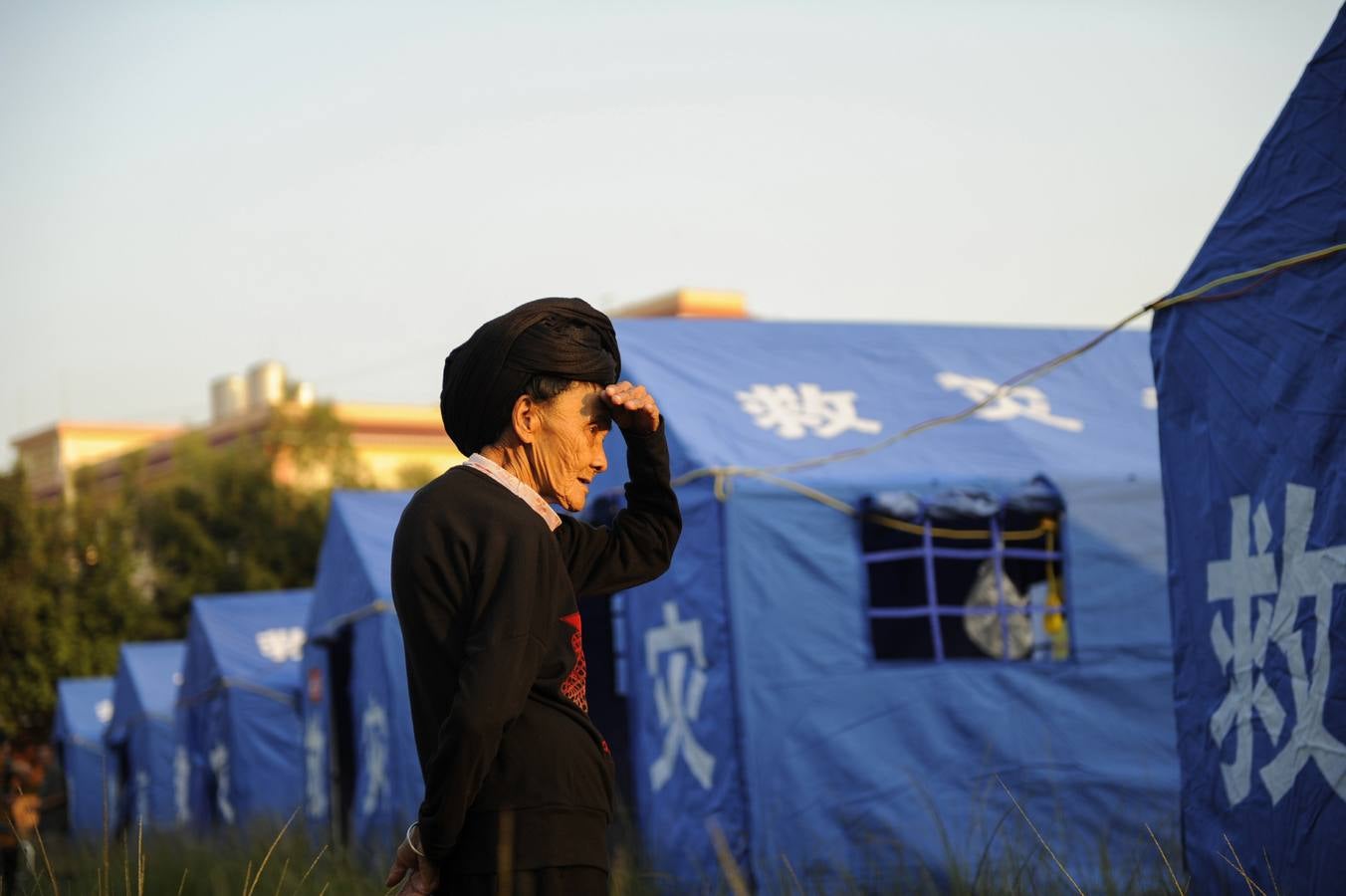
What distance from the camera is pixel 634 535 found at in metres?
2.46

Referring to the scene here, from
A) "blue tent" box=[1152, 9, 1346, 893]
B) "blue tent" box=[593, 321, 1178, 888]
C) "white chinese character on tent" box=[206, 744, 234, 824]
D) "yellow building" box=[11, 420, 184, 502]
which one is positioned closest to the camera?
"blue tent" box=[1152, 9, 1346, 893]

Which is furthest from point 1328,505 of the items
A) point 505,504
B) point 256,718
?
point 256,718

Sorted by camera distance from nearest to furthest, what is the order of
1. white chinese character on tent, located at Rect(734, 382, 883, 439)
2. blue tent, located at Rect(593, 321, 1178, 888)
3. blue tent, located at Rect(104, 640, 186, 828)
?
blue tent, located at Rect(593, 321, 1178, 888), white chinese character on tent, located at Rect(734, 382, 883, 439), blue tent, located at Rect(104, 640, 186, 828)

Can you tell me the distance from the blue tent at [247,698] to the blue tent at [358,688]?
1.63m

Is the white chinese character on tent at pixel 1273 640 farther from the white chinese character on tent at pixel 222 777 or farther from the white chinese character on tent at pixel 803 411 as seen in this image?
the white chinese character on tent at pixel 222 777

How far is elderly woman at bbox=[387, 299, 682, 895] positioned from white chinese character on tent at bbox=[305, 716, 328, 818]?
32.4 ft

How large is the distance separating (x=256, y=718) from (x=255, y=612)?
3.70 ft

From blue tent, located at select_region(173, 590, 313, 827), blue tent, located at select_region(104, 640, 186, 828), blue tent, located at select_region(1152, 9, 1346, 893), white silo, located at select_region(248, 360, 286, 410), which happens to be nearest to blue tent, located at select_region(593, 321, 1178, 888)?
blue tent, located at select_region(1152, 9, 1346, 893)

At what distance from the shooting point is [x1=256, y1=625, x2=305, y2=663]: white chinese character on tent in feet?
46.9

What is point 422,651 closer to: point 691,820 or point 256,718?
point 691,820

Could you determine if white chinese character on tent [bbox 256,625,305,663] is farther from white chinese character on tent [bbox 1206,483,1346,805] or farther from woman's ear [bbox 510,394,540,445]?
woman's ear [bbox 510,394,540,445]

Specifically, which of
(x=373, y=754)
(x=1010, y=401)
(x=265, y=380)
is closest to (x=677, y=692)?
(x=1010, y=401)

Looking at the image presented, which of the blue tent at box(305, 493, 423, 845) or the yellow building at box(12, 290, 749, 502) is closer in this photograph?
the blue tent at box(305, 493, 423, 845)

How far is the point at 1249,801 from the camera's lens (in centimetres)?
373
